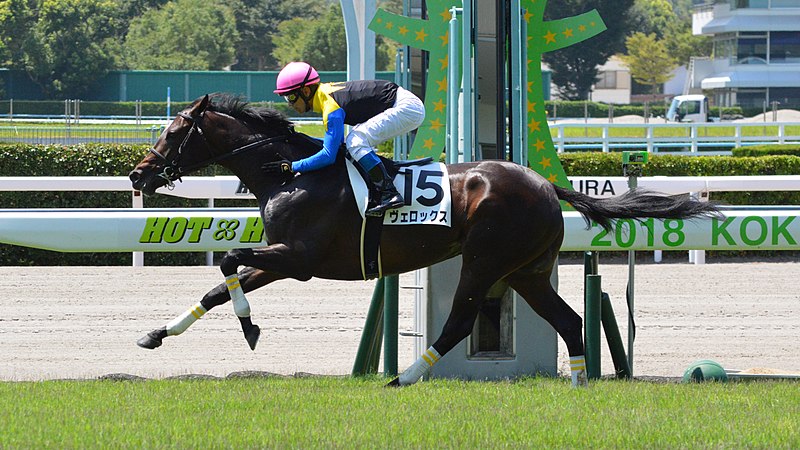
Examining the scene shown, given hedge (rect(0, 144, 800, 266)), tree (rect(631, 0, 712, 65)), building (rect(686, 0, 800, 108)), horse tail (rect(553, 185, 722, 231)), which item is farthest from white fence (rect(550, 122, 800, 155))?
tree (rect(631, 0, 712, 65))

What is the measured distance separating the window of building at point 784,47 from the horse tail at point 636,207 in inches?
2068

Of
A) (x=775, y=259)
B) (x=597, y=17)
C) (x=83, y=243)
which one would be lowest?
(x=775, y=259)

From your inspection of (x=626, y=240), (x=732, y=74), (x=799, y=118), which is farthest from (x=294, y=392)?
(x=732, y=74)

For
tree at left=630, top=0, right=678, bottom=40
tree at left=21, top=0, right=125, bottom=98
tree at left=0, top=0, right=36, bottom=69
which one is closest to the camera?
tree at left=21, top=0, right=125, bottom=98

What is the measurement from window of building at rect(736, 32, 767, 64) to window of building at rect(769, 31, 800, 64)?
1.20 feet

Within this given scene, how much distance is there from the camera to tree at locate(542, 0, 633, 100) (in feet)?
210

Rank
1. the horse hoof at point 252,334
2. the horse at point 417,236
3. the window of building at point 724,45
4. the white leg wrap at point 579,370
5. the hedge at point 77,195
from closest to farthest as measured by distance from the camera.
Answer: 1. the horse hoof at point 252,334
2. the horse at point 417,236
3. the white leg wrap at point 579,370
4. the hedge at point 77,195
5. the window of building at point 724,45

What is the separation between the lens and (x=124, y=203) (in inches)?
500

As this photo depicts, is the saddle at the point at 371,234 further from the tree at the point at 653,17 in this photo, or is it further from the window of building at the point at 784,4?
the tree at the point at 653,17

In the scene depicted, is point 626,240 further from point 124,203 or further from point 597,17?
point 124,203

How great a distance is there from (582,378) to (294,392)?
153cm

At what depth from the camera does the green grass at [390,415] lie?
172 inches

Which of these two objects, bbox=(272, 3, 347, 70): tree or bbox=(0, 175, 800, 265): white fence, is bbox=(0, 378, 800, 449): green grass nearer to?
bbox=(0, 175, 800, 265): white fence

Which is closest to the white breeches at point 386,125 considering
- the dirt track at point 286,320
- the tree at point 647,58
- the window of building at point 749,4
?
the dirt track at point 286,320
